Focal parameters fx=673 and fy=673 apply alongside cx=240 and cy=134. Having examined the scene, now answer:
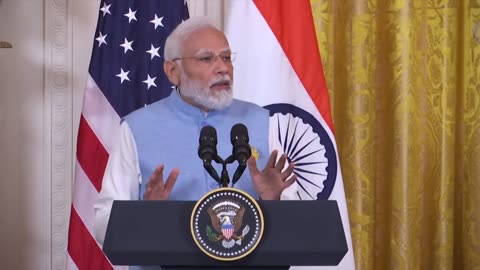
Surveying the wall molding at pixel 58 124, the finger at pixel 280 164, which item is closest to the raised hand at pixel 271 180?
the finger at pixel 280 164

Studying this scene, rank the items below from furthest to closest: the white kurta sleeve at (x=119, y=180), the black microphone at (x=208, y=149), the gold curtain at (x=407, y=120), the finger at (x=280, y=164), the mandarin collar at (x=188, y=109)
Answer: the gold curtain at (x=407, y=120)
the mandarin collar at (x=188, y=109)
the white kurta sleeve at (x=119, y=180)
the finger at (x=280, y=164)
the black microphone at (x=208, y=149)

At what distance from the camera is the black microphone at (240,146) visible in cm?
189

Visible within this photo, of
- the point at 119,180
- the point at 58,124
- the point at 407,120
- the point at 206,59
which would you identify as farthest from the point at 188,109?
the point at 407,120

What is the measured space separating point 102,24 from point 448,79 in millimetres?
1923

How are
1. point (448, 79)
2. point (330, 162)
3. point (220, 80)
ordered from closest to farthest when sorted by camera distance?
point (220, 80), point (330, 162), point (448, 79)

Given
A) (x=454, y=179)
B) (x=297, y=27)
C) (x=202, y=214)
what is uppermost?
(x=297, y=27)

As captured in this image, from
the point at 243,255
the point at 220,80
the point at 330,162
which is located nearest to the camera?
the point at 243,255

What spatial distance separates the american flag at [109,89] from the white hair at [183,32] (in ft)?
2.01

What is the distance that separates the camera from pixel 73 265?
10.8ft

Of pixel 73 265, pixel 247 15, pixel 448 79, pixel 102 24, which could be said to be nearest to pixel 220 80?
pixel 247 15

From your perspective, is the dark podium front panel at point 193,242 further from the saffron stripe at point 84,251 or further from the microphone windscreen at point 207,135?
the saffron stripe at point 84,251

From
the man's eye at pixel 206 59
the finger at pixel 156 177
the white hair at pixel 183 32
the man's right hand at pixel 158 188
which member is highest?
the white hair at pixel 183 32

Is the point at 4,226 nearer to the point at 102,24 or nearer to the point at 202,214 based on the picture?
the point at 102,24

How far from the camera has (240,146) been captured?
1.90m
